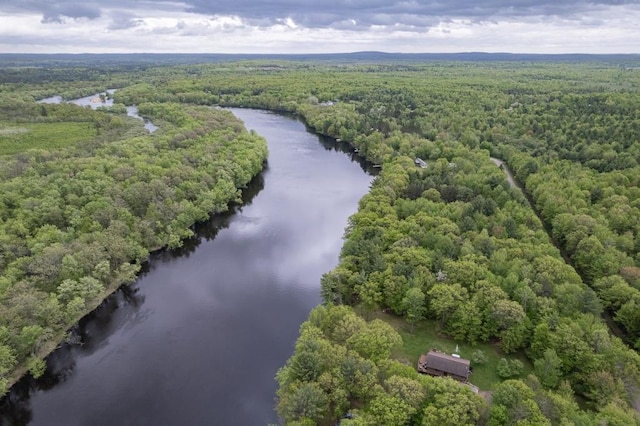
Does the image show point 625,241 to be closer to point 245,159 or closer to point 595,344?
point 595,344

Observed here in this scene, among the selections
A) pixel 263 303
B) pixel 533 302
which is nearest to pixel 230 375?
pixel 263 303

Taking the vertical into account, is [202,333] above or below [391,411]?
below

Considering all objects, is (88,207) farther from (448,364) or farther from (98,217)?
(448,364)

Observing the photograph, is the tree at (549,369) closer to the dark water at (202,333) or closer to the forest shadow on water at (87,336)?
the dark water at (202,333)

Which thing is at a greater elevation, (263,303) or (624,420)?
(624,420)

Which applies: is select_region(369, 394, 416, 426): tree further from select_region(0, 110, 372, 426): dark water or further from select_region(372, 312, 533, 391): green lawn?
select_region(0, 110, 372, 426): dark water

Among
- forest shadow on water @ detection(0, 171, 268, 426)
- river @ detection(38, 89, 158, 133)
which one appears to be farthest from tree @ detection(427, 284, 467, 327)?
river @ detection(38, 89, 158, 133)

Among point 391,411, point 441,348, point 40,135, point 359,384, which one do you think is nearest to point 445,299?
point 441,348
